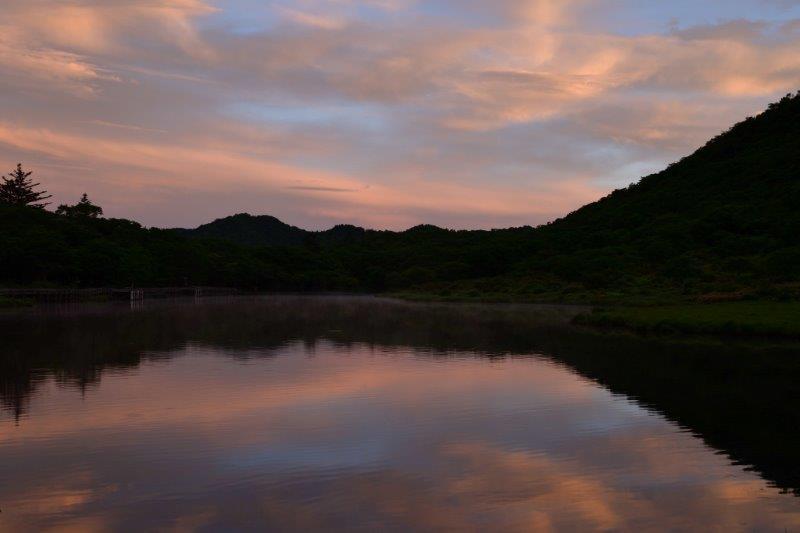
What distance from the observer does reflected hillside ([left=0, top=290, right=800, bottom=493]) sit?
17859mm

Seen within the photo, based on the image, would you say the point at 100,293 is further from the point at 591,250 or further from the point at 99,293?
the point at 591,250

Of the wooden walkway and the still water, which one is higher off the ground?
the wooden walkway

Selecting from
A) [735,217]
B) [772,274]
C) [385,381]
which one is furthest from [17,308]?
[735,217]

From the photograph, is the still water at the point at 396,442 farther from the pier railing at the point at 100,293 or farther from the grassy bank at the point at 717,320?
the pier railing at the point at 100,293

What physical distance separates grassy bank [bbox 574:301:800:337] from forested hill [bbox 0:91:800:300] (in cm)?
704

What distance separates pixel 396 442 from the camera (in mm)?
15805

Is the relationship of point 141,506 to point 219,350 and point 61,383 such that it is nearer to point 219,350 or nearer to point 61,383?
point 61,383

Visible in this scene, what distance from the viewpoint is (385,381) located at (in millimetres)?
25000

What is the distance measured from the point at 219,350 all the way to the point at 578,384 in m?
17.5

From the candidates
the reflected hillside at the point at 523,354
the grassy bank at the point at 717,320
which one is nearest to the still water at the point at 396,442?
the reflected hillside at the point at 523,354

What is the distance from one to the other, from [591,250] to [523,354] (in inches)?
3854

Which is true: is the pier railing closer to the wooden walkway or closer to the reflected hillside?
the wooden walkway

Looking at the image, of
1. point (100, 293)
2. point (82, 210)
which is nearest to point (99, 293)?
point (100, 293)

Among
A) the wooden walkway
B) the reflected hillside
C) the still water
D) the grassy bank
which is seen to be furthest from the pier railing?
the grassy bank
